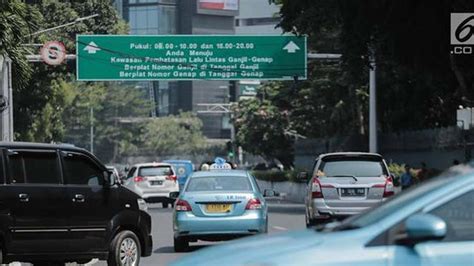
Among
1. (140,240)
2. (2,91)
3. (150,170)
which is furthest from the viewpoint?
(150,170)

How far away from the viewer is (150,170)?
33.0 m

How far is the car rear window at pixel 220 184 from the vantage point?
54.4 ft

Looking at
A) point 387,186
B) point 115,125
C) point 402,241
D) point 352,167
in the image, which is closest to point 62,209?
point 402,241

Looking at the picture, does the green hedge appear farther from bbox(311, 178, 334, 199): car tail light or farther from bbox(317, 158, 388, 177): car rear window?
bbox(311, 178, 334, 199): car tail light

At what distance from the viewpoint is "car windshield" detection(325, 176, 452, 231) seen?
610 cm

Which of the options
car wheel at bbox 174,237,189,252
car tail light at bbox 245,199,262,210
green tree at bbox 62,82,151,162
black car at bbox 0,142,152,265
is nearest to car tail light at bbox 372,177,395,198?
car tail light at bbox 245,199,262,210

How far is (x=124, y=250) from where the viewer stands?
41.8ft

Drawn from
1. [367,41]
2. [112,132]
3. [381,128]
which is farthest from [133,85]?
[367,41]

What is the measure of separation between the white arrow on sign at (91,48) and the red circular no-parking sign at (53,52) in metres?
3.42

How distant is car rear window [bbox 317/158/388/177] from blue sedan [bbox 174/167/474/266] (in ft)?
39.6

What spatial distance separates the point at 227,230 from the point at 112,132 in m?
94.5

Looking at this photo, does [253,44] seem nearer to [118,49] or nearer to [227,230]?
[118,49]

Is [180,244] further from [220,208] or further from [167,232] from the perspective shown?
[167,232]

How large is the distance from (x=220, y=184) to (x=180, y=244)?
1.38m
